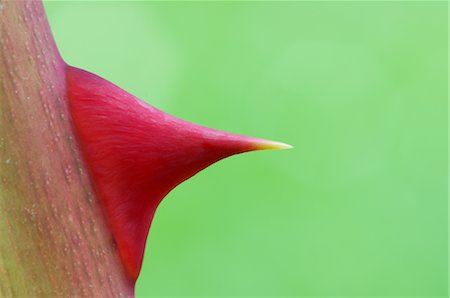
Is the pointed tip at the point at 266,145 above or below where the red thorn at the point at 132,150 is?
below

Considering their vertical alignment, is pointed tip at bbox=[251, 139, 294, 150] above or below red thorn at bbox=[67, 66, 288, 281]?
below
